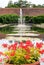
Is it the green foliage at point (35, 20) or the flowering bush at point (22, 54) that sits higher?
the flowering bush at point (22, 54)

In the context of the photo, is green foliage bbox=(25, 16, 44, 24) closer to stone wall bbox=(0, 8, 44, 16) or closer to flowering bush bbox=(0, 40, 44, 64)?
stone wall bbox=(0, 8, 44, 16)

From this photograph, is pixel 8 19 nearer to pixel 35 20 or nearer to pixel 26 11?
pixel 35 20

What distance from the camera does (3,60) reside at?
2.71m

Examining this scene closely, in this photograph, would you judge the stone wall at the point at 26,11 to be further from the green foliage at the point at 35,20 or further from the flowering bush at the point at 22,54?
the flowering bush at the point at 22,54

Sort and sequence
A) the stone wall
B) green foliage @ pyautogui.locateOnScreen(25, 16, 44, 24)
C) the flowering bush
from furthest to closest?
the stone wall
green foliage @ pyautogui.locateOnScreen(25, 16, 44, 24)
the flowering bush

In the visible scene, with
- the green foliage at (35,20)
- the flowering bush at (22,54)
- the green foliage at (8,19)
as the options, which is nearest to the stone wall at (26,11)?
the green foliage at (35,20)

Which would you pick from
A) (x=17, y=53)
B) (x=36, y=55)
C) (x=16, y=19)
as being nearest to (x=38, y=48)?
(x=36, y=55)

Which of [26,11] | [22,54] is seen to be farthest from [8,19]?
[22,54]

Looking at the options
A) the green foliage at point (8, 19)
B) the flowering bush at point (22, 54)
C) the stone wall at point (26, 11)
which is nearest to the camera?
the flowering bush at point (22, 54)

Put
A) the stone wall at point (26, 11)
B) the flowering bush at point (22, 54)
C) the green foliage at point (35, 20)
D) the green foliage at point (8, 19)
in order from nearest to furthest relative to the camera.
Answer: the flowering bush at point (22, 54)
the green foliage at point (35, 20)
the green foliage at point (8, 19)
the stone wall at point (26, 11)

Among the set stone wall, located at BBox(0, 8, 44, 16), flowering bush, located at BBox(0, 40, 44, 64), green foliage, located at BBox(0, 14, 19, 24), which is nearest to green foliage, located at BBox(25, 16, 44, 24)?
green foliage, located at BBox(0, 14, 19, 24)

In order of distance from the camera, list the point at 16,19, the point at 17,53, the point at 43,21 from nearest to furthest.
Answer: the point at 17,53 < the point at 43,21 < the point at 16,19

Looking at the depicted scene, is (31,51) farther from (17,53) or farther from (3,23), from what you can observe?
(3,23)

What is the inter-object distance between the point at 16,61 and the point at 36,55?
261 mm
